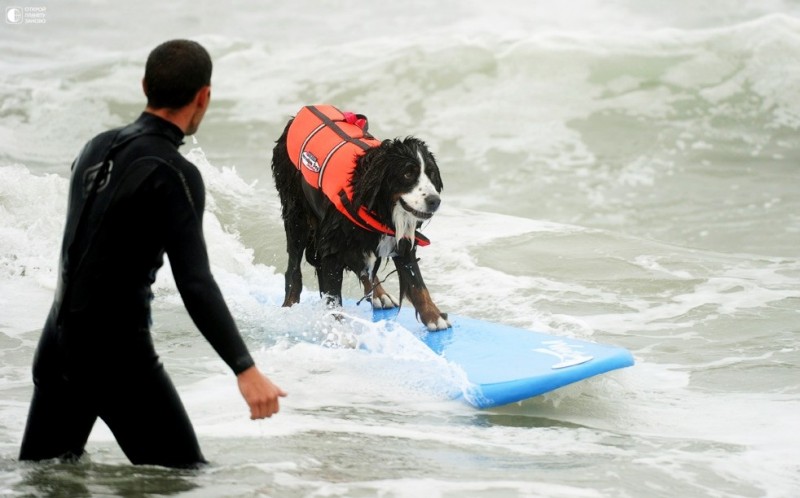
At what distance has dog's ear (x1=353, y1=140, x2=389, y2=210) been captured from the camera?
5742 millimetres

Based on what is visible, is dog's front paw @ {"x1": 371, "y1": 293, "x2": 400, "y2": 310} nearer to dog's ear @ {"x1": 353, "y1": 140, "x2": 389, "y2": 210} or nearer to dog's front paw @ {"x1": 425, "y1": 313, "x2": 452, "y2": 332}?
dog's front paw @ {"x1": 425, "y1": 313, "x2": 452, "y2": 332}

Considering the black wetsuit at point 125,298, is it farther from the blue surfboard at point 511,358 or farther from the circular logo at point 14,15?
the circular logo at point 14,15

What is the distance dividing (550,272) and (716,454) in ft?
13.8

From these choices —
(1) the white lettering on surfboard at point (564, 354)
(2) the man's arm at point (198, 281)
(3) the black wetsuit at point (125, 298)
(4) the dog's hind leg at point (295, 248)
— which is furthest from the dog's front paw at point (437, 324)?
(2) the man's arm at point (198, 281)

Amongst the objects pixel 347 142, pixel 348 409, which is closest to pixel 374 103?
pixel 347 142

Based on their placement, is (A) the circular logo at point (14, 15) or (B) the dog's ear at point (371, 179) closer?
(B) the dog's ear at point (371, 179)

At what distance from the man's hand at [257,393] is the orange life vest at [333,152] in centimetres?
285

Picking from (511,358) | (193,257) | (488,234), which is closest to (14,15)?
(488,234)

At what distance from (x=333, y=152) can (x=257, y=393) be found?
3.21 metres

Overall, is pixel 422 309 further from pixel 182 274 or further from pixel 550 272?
pixel 182 274

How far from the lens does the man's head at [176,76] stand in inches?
119

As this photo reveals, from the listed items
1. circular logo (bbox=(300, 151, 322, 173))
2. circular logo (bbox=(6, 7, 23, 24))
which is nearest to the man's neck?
circular logo (bbox=(300, 151, 322, 173))

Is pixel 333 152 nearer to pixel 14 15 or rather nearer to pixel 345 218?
pixel 345 218

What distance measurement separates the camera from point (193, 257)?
299cm
